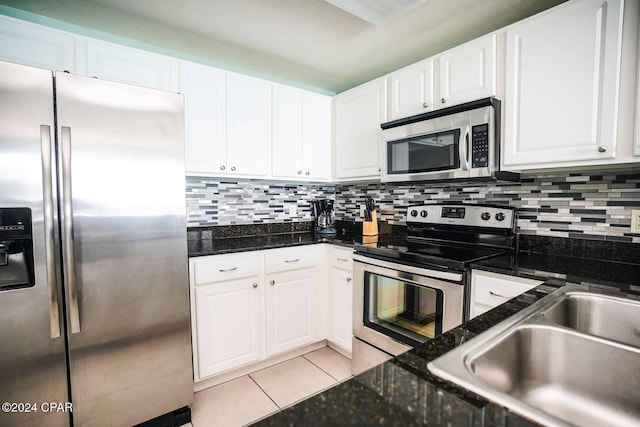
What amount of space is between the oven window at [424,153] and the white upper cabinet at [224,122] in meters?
0.96

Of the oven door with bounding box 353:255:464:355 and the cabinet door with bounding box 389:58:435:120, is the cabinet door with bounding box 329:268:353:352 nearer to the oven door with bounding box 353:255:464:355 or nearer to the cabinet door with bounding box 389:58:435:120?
the oven door with bounding box 353:255:464:355

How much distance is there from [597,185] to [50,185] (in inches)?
101

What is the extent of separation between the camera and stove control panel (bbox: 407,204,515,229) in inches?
72.4

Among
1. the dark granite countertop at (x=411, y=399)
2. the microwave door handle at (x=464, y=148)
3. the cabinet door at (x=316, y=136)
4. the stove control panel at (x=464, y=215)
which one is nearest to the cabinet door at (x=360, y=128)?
the cabinet door at (x=316, y=136)

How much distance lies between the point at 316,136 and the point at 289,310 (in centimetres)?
143

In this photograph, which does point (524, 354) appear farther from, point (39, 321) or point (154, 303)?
point (39, 321)

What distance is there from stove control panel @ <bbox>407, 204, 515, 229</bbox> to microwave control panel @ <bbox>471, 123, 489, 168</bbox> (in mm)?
361

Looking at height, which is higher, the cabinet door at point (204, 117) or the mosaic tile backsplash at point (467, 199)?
the cabinet door at point (204, 117)

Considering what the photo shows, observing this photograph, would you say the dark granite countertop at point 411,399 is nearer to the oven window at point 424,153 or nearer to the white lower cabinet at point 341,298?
the oven window at point 424,153

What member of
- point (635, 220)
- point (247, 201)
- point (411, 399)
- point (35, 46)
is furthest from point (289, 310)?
point (35, 46)

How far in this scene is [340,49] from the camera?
2150 mm

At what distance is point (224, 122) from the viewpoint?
2.18 metres

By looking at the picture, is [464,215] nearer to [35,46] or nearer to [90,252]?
[90,252]

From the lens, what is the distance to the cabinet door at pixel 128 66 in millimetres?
1756
